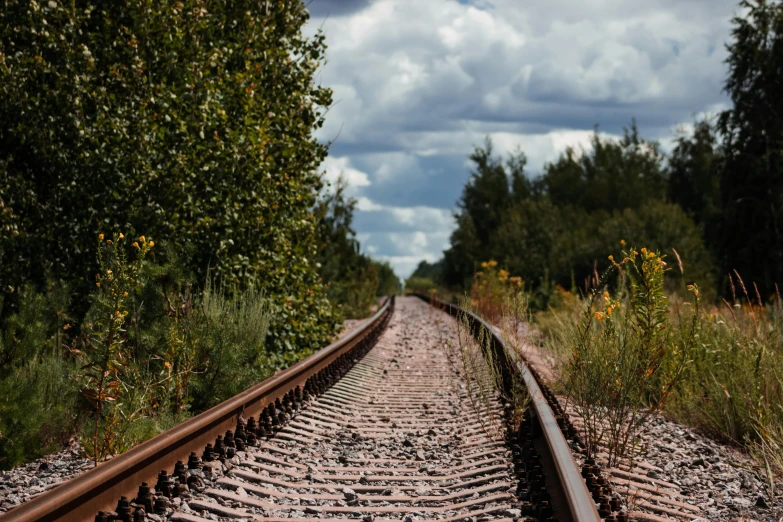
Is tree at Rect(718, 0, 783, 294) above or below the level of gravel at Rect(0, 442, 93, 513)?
above

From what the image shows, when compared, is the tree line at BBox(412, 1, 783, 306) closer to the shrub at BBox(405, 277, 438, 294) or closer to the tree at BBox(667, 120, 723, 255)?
the tree at BBox(667, 120, 723, 255)

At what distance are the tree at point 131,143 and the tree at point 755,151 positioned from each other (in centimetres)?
2666

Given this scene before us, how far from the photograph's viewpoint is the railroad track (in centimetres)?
371

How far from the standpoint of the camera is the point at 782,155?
30.8 meters

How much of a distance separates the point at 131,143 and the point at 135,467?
587 centimetres

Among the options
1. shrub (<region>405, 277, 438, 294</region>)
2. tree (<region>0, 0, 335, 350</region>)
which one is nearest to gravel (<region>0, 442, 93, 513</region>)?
tree (<region>0, 0, 335, 350</region>)

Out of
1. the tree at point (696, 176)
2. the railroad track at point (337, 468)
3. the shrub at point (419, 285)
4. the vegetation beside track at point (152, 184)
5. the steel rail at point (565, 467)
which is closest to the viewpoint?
the steel rail at point (565, 467)

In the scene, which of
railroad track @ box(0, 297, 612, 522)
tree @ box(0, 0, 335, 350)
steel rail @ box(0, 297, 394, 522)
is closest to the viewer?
steel rail @ box(0, 297, 394, 522)

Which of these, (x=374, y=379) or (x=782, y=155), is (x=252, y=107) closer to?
(x=374, y=379)

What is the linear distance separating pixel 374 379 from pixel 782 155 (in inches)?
1046

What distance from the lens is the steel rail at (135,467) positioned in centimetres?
311

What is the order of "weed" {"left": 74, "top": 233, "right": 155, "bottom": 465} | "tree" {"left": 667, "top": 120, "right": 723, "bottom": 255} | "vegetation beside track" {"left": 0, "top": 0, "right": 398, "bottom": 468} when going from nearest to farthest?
"weed" {"left": 74, "top": 233, "right": 155, "bottom": 465}
"vegetation beside track" {"left": 0, "top": 0, "right": 398, "bottom": 468}
"tree" {"left": 667, "top": 120, "right": 723, "bottom": 255}

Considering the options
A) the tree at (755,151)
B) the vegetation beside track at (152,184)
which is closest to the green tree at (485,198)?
the tree at (755,151)

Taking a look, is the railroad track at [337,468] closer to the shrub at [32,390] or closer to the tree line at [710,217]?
the shrub at [32,390]
